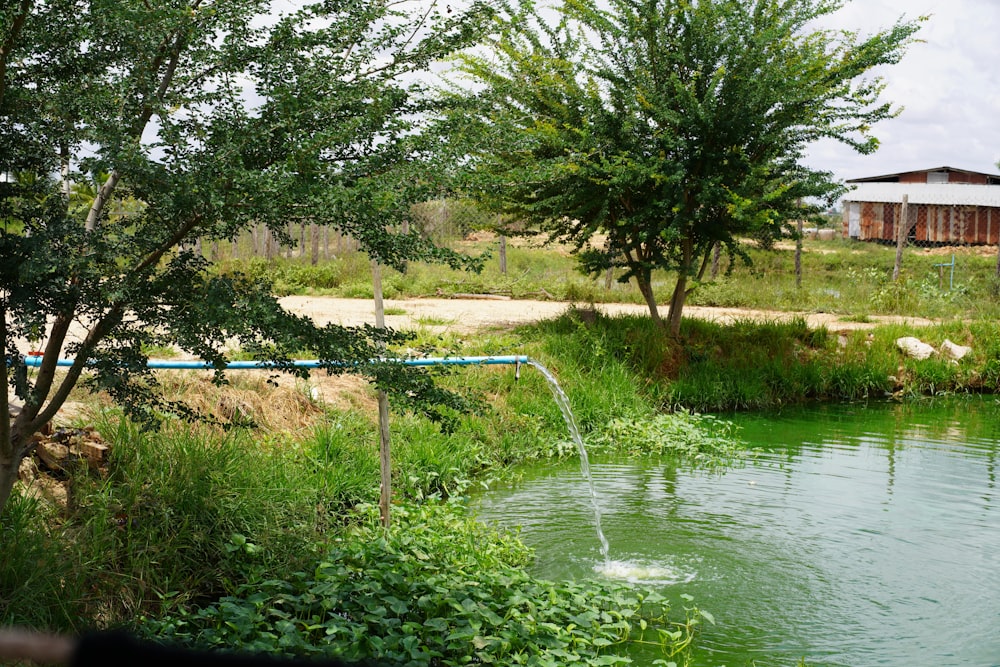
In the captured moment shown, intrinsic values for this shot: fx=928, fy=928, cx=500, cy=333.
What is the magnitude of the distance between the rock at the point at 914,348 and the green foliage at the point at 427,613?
975cm

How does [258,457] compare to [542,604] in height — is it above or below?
above

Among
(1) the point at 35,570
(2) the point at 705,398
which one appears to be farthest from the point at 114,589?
(2) the point at 705,398

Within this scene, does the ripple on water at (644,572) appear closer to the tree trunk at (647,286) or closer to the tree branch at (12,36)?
the tree branch at (12,36)

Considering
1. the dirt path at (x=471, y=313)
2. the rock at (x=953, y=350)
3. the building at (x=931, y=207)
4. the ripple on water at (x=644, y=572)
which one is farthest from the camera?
the building at (x=931, y=207)

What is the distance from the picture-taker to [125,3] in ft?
12.4

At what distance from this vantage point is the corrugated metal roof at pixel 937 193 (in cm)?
3225

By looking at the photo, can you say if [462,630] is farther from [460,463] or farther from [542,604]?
[460,463]

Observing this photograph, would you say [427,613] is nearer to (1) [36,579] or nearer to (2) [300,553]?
(2) [300,553]

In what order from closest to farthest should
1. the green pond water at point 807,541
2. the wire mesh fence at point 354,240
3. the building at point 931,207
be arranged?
the green pond water at point 807,541, the wire mesh fence at point 354,240, the building at point 931,207

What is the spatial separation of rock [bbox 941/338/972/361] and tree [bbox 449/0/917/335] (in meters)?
3.44

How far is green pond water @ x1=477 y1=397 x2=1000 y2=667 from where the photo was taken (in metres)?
5.20

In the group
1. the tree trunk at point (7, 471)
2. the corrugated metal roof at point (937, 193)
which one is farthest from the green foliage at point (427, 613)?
the corrugated metal roof at point (937, 193)

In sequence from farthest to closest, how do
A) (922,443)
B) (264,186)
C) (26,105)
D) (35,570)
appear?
(922,443)
(35,570)
(26,105)
(264,186)

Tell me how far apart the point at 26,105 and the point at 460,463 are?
5.04m
